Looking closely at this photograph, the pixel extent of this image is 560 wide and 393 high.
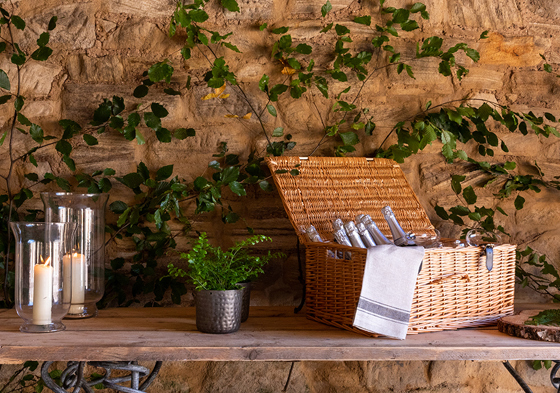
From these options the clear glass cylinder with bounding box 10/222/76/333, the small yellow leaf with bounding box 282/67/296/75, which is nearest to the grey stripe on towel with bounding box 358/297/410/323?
the clear glass cylinder with bounding box 10/222/76/333

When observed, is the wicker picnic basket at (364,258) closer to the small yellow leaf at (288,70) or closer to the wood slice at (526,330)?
the wood slice at (526,330)

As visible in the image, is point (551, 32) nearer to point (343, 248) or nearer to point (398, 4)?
point (398, 4)

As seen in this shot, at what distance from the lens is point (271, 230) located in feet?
5.42

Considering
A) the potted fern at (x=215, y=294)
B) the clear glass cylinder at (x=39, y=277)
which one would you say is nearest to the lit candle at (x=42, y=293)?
the clear glass cylinder at (x=39, y=277)

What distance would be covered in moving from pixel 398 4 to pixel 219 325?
4.09ft

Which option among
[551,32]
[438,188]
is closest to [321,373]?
[438,188]

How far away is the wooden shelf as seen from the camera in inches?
41.0

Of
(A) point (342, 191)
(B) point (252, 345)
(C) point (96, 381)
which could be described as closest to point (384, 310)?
(B) point (252, 345)

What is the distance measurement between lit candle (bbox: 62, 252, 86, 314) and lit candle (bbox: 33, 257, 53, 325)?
0.20 feet

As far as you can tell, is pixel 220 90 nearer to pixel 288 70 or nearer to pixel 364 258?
pixel 288 70

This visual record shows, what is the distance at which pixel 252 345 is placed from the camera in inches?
42.4

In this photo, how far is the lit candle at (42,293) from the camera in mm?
1155

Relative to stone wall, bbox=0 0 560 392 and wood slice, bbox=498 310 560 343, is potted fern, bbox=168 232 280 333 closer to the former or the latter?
stone wall, bbox=0 0 560 392

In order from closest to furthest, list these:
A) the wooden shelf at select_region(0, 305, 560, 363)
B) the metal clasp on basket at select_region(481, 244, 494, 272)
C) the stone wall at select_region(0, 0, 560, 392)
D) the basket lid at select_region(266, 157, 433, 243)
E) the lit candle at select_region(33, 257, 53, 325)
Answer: the wooden shelf at select_region(0, 305, 560, 363) → the lit candle at select_region(33, 257, 53, 325) → the metal clasp on basket at select_region(481, 244, 494, 272) → the basket lid at select_region(266, 157, 433, 243) → the stone wall at select_region(0, 0, 560, 392)
